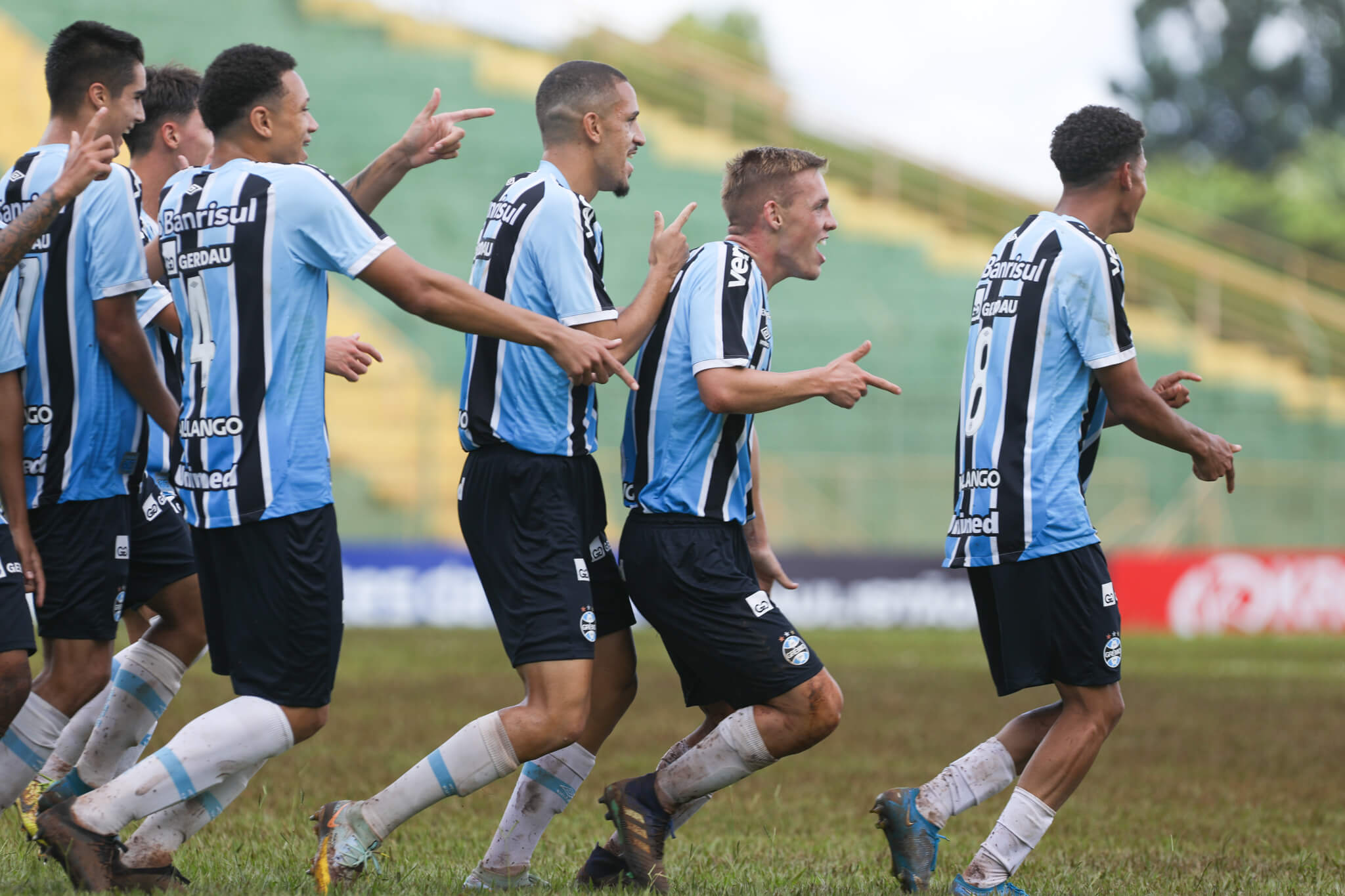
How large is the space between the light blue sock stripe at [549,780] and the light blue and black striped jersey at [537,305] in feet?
3.73

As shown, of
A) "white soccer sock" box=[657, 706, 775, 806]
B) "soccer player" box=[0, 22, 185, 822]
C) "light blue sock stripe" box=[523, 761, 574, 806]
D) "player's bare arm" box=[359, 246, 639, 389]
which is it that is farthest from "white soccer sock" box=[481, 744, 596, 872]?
"soccer player" box=[0, 22, 185, 822]

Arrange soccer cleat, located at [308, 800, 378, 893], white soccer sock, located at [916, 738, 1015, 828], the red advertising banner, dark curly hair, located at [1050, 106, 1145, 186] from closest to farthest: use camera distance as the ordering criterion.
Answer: soccer cleat, located at [308, 800, 378, 893] → white soccer sock, located at [916, 738, 1015, 828] → dark curly hair, located at [1050, 106, 1145, 186] → the red advertising banner

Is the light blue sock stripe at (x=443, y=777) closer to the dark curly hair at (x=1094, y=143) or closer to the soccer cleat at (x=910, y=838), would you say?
the soccer cleat at (x=910, y=838)

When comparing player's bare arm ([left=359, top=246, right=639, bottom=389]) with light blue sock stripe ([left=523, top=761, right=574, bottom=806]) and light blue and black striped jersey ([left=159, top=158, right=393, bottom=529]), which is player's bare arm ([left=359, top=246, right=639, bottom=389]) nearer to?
light blue and black striped jersey ([left=159, top=158, right=393, bottom=529])

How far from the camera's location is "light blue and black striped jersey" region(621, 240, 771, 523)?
5.25 m

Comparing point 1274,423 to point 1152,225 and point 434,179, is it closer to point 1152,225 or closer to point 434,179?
point 1152,225

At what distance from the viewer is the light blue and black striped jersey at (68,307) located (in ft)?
17.2

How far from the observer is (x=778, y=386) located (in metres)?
5.07

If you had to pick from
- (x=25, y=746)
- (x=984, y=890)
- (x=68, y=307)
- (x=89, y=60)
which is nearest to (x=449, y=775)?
(x=25, y=746)

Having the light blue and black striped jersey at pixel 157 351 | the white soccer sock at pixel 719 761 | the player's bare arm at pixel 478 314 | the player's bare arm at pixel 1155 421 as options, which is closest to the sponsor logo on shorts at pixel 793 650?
the white soccer sock at pixel 719 761

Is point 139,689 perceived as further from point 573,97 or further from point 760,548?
point 573,97

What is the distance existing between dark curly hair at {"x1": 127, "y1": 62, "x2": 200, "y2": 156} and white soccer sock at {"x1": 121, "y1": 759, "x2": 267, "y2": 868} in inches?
108

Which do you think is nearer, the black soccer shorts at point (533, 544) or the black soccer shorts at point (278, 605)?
the black soccer shorts at point (278, 605)

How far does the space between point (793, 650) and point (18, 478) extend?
102 inches
